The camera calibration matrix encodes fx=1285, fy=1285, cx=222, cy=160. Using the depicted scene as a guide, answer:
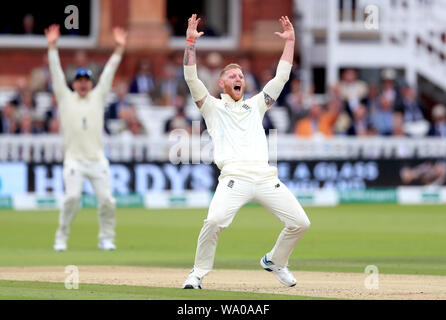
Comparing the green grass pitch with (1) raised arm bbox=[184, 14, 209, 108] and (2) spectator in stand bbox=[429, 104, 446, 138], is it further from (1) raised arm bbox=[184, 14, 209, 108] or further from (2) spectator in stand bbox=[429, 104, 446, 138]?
(2) spectator in stand bbox=[429, 104, 446, 138]

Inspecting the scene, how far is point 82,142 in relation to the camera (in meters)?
14.9

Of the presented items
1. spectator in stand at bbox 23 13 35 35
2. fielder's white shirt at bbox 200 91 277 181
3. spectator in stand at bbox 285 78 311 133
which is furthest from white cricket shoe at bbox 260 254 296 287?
spectator in stand at bbox 23 13 35 35

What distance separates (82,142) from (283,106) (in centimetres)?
1196

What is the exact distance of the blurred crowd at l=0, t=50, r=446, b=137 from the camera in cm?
2383

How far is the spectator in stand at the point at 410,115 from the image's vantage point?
25.9 meters

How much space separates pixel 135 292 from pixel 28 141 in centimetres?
1313

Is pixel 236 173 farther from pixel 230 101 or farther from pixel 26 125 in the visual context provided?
pixel 26 125

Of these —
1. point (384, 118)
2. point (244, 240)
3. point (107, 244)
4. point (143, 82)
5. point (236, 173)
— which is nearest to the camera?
point (236, 173)

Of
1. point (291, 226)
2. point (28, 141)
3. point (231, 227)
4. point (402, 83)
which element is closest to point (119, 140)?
point (28, 141)

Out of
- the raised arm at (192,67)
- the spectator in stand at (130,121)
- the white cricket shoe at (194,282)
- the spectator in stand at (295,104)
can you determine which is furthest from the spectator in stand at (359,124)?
the white cricket shoe at (194,282)

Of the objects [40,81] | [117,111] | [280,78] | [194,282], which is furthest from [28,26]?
[194,282]

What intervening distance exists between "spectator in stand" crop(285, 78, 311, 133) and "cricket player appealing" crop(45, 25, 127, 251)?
34.3 ft

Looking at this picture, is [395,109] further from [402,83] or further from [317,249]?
[317,249]
